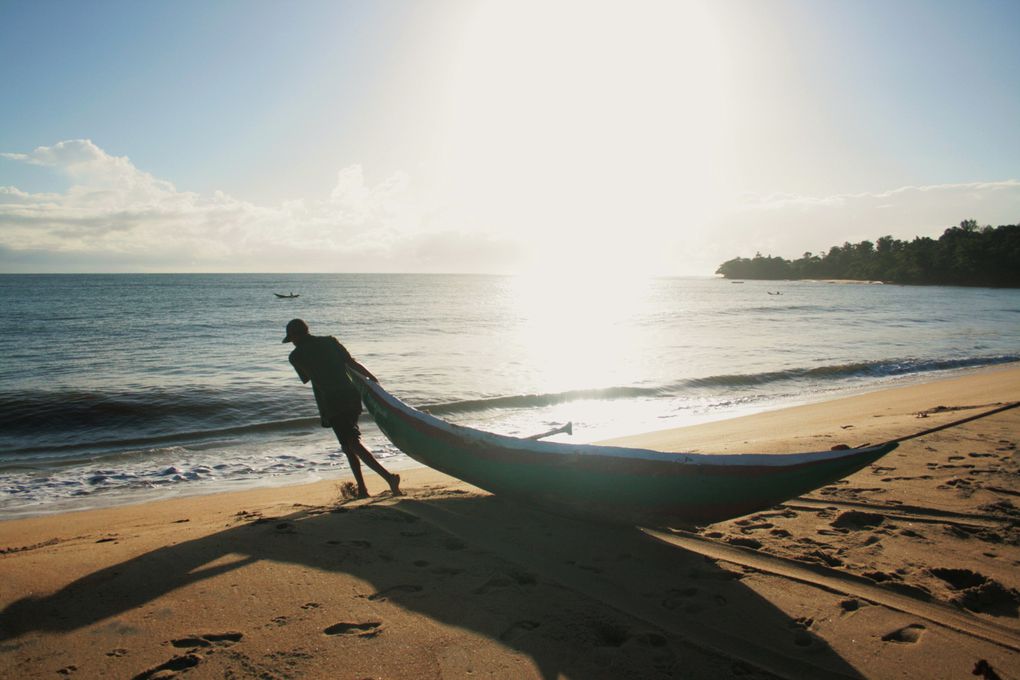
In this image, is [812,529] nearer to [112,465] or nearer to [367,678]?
[367,678]

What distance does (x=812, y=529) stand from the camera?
4781mm

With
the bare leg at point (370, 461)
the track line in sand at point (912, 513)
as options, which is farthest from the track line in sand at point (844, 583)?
the bare leg at point (370, 461)

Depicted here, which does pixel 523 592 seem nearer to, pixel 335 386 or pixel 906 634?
pixel 906 634

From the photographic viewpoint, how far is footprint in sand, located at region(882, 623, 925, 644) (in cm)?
314

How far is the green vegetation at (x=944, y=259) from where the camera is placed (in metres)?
90.2

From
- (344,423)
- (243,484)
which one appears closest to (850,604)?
(344,423)

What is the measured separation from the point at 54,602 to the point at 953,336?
33.2 meters

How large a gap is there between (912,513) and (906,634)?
2.20 metres

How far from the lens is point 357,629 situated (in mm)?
3240

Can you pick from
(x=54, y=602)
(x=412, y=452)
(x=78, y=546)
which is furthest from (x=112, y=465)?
(x=54, y=602)

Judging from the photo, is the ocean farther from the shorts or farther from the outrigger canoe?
the outrigger canoe

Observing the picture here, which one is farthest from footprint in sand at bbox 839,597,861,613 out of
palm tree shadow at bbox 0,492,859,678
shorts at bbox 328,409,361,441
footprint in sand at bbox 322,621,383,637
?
shorts at bbox 328,409,361,441

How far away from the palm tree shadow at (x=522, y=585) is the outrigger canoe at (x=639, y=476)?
314 mm

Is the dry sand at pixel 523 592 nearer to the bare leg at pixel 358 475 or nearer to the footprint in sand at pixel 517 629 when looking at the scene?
the footprint in sand at pixel 517 629
